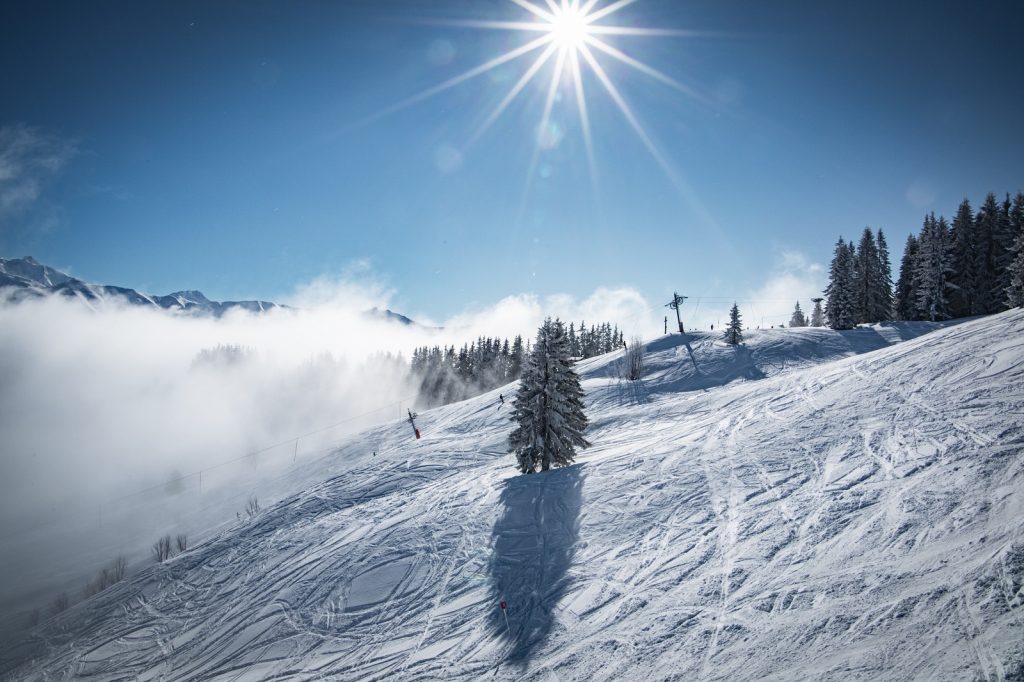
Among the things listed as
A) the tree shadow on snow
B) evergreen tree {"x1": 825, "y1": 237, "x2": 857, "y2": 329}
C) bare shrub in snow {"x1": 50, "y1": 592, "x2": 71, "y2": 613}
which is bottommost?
bare shrub in snow {"x1": 50, "y1": 592, "x2": 71, "y2": 613}

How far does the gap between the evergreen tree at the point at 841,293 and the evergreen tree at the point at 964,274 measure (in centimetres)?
878

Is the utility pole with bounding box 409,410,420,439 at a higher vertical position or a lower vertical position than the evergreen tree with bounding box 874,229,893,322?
lower

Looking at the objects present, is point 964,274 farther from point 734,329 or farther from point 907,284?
point 734,329

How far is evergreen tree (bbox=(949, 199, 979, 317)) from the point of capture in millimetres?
45312

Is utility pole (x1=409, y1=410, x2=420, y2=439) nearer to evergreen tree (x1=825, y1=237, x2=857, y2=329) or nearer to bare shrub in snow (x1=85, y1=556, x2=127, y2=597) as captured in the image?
bare shrub in snow (x1=85, y1=556, x2=127, y2=597)

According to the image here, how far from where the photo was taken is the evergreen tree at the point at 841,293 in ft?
157

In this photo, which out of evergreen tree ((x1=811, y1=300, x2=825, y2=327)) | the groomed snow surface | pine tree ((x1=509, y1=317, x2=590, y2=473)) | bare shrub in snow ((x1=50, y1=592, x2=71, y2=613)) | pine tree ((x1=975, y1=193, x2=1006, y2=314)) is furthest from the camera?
evergreen tree ((x1=811, y1=300, x2=825, y2=327))

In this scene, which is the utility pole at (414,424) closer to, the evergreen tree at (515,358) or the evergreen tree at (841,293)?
the evergreen tree at (515,358)

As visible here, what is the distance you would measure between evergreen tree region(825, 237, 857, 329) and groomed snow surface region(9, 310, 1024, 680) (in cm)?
3443

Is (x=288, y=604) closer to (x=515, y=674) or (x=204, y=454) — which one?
(x=515, y=674)

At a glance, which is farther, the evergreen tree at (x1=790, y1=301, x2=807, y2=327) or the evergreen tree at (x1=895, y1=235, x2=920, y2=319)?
the evergreen tree at (x1=790, y1=301, x2=807, y2=327)

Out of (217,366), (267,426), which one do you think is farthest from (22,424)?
(267,426)

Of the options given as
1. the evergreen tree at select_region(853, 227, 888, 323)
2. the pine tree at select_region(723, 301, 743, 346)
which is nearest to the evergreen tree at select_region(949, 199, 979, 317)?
the evergreen tree at select_region(853, 227, 888, 323)

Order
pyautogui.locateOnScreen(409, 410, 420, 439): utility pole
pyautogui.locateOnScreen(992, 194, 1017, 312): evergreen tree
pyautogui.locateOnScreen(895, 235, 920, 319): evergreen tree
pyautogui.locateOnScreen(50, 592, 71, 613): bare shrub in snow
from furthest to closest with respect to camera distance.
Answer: pyautogui.locateOnScreen(895, 235, 920, 319): evergreen tree → pyautogui.locateOnScreen(992, 194, 1017, 312): evergreen tree → pyautogui.locateOnScreen(409, 410, 420, 439): utility pole → pyautogui.locateOnScreen(50, 592, 71, 613): bare shrub in snow
